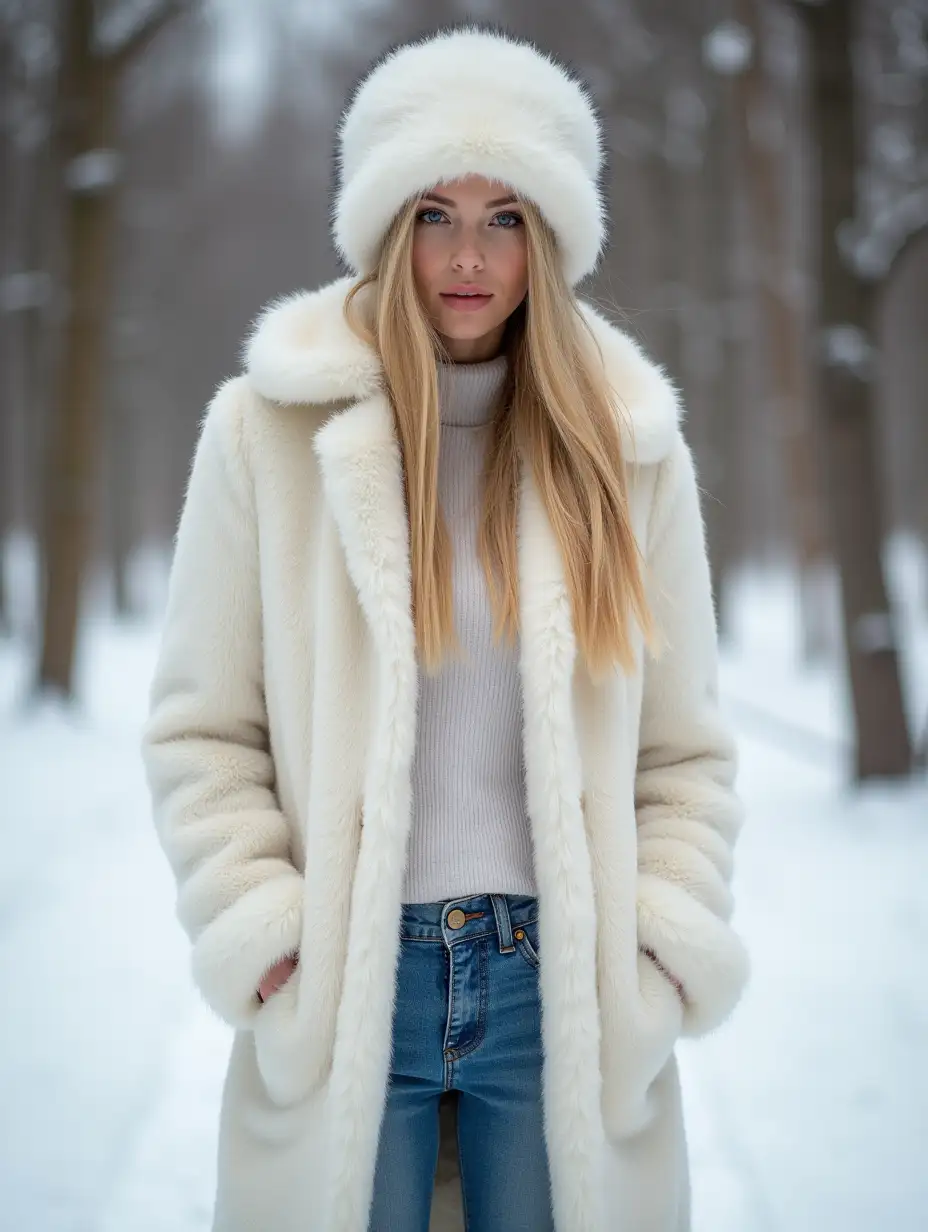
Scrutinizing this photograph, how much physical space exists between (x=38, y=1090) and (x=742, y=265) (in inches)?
734

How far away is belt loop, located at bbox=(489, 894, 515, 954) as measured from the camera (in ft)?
5.36

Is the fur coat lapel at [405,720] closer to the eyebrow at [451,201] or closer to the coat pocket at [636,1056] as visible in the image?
the coat pocket at [636,1056]

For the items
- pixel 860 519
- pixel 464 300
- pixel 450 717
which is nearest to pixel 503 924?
pixel 450 717

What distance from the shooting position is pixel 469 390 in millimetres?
1896

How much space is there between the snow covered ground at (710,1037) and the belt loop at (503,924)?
1.53 metres

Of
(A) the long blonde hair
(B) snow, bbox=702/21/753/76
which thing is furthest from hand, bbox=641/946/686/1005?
(B) snow, bbox=702/21/753/76

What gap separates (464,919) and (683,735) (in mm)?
528

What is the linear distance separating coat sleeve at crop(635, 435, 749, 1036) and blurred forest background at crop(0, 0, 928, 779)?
1.68ft

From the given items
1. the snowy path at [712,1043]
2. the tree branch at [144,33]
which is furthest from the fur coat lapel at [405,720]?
the tree branch at [144,33]

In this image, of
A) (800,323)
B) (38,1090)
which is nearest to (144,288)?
(800,323)

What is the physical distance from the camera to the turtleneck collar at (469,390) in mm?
1885

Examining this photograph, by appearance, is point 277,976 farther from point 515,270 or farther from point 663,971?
point 515,270

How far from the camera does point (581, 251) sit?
74.3 inches

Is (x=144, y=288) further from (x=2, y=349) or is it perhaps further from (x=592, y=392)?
(x=592, y=392)
